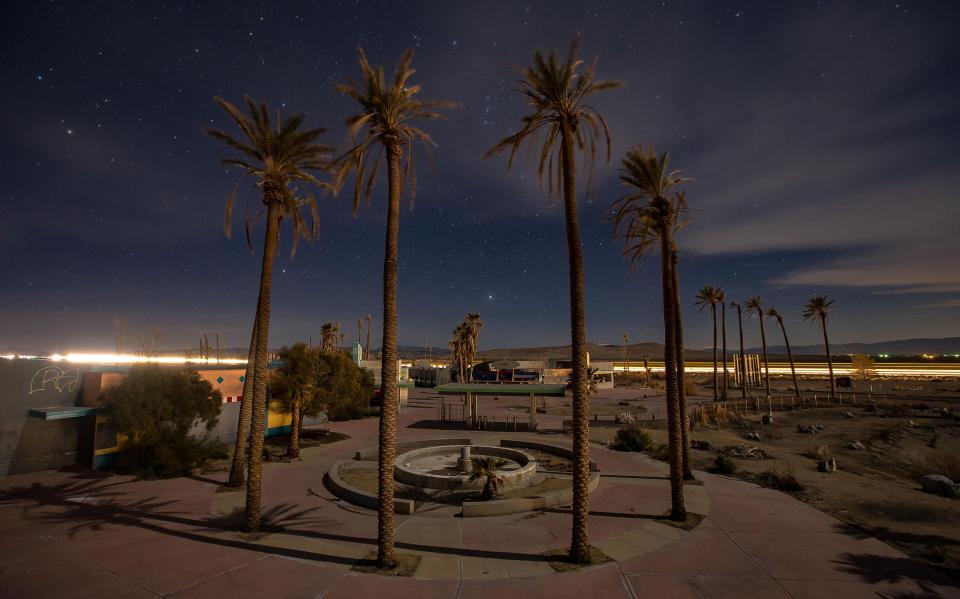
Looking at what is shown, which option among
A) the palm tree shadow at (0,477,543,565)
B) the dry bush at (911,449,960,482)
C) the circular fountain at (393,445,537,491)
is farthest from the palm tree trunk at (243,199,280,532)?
the dry bush at (911,449,960,482)

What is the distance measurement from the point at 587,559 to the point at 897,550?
972 cm

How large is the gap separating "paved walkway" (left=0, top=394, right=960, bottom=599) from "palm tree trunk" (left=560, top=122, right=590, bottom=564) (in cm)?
106

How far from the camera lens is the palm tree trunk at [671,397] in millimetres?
15500

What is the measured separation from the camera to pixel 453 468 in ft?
75.7

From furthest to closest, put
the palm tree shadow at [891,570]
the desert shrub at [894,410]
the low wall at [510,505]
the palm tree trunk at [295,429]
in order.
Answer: the desert shrub at [894,410] < the palm tree trunk at [295,429] < the low wall at [510,505] < the palm tree shadow at [891,570]

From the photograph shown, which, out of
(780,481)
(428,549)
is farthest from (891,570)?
(428,549)

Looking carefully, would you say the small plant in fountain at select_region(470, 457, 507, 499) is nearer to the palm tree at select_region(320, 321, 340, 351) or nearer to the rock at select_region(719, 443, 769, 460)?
the rock at select_region(719, 443, 769, 460)

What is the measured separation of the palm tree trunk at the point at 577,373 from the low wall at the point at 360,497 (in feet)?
22.3

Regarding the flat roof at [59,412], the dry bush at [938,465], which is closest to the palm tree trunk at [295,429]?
the flat roof at [59,412]

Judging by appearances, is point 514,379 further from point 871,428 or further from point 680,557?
point 680,557

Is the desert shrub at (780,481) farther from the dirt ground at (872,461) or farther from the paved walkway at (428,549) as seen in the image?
the paved walkway at (428,549)

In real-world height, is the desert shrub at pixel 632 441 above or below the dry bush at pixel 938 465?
above

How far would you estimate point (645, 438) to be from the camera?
28.9m

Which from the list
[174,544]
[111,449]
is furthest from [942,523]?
[111,449]
